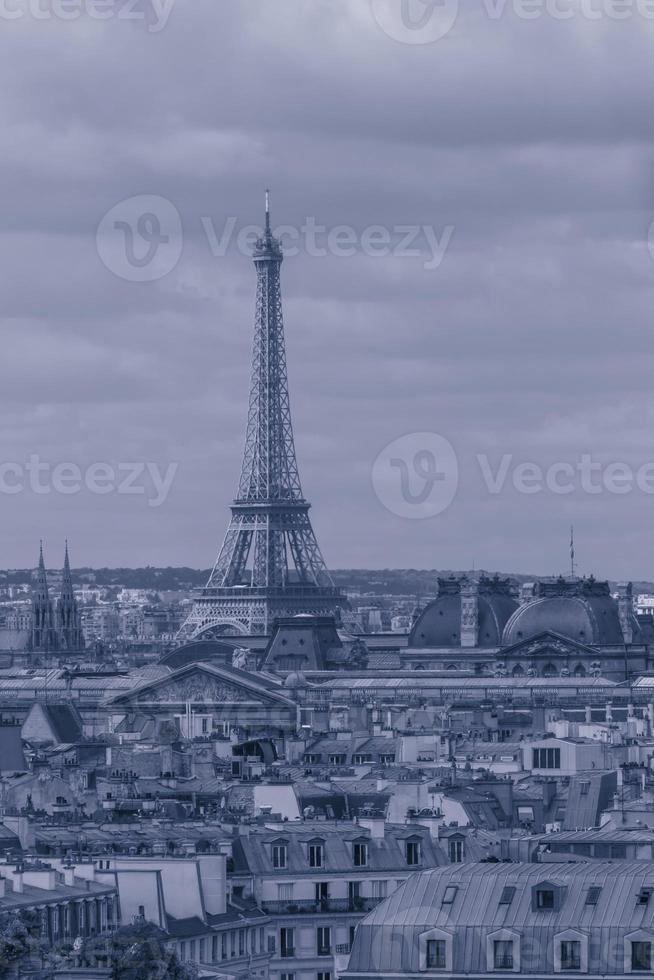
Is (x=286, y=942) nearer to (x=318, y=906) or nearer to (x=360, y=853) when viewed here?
(x=318, y=906)

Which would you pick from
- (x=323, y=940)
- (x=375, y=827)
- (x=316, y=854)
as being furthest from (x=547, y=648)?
(x=323, y=940)

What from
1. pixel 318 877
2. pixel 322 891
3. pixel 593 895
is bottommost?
pixel 322 891

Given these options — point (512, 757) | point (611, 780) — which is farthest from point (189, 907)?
point (512, 757)

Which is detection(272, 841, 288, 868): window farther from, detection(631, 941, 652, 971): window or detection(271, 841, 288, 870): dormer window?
detection(631, 941, 652, 971): window

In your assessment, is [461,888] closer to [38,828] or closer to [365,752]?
[38,828]

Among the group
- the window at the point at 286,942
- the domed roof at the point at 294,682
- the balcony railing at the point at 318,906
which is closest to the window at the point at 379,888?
the balcony railing at the point at 318,906

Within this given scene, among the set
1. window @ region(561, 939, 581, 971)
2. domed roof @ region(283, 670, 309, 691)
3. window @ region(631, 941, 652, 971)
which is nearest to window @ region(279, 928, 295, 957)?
window @ region(561, 939, 581, 971)
